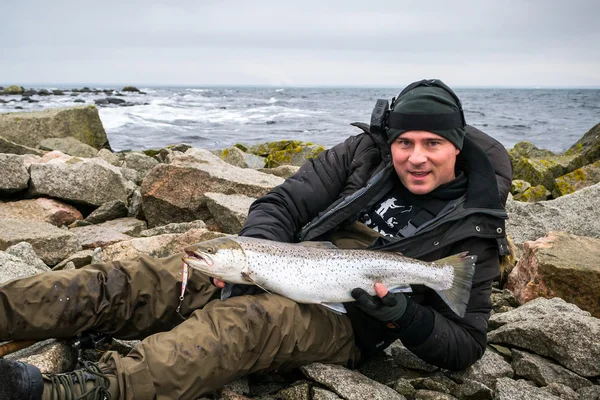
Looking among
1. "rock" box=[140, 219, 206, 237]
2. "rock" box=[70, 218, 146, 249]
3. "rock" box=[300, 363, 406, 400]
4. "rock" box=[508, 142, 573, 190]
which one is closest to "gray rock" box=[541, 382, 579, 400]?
"rock" box=[300, 363, 406, 400]

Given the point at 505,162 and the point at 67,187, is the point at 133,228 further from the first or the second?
the point at 505,162

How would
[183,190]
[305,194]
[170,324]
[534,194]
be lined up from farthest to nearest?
[534,194]
[183,190]
[305,194]
[170,324]

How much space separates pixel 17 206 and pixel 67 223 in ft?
2.31

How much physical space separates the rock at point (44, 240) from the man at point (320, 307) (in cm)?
260

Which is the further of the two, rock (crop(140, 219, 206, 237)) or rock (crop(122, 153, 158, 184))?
rock (crop(122, 153, 158, 184))

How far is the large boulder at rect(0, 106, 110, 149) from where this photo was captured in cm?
1482

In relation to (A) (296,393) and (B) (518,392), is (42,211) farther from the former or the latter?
(B) (518,392)

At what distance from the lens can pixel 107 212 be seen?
844 cm

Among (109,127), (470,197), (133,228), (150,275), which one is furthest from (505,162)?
(109,127)

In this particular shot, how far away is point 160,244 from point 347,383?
3.21 m

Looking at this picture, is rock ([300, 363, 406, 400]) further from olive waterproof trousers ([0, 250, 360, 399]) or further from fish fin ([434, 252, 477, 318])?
fish fin ([434, 252, 477, 318])

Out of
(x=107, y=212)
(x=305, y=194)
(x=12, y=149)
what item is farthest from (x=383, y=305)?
(x=12, y=149)

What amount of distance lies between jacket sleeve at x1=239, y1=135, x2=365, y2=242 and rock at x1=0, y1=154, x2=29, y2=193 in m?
5.01

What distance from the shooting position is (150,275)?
424 cm
